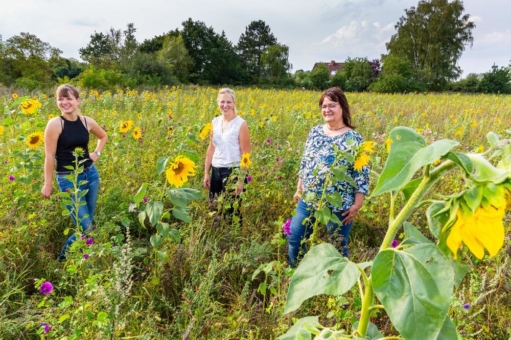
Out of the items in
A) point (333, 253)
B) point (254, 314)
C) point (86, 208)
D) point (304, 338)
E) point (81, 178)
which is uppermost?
point (333, 253)

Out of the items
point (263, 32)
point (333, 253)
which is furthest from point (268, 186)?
point (263, 32)

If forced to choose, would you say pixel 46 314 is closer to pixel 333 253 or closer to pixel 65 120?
pixel 65 120

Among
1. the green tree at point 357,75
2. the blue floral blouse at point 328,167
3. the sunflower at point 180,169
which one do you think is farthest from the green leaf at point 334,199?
the green tree at point 357,75

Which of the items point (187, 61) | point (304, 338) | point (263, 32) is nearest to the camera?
point (304, 338)

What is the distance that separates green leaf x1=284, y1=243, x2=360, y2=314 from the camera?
493 millimetres

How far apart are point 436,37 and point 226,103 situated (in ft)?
106

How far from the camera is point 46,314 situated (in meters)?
1.56

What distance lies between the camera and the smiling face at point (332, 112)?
6.87 feet

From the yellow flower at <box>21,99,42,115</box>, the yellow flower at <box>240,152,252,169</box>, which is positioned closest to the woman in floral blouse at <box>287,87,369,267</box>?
the yellow flower at <box>240,152,252,169</box>

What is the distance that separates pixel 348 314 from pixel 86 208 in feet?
5.84

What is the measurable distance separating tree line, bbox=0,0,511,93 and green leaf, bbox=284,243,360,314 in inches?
454

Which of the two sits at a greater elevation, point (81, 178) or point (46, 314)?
point (81, 178)

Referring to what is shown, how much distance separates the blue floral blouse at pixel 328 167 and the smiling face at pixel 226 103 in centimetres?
79

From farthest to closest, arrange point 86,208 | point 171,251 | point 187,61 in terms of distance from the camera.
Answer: point 187,61
point 86,208
point 171,251
